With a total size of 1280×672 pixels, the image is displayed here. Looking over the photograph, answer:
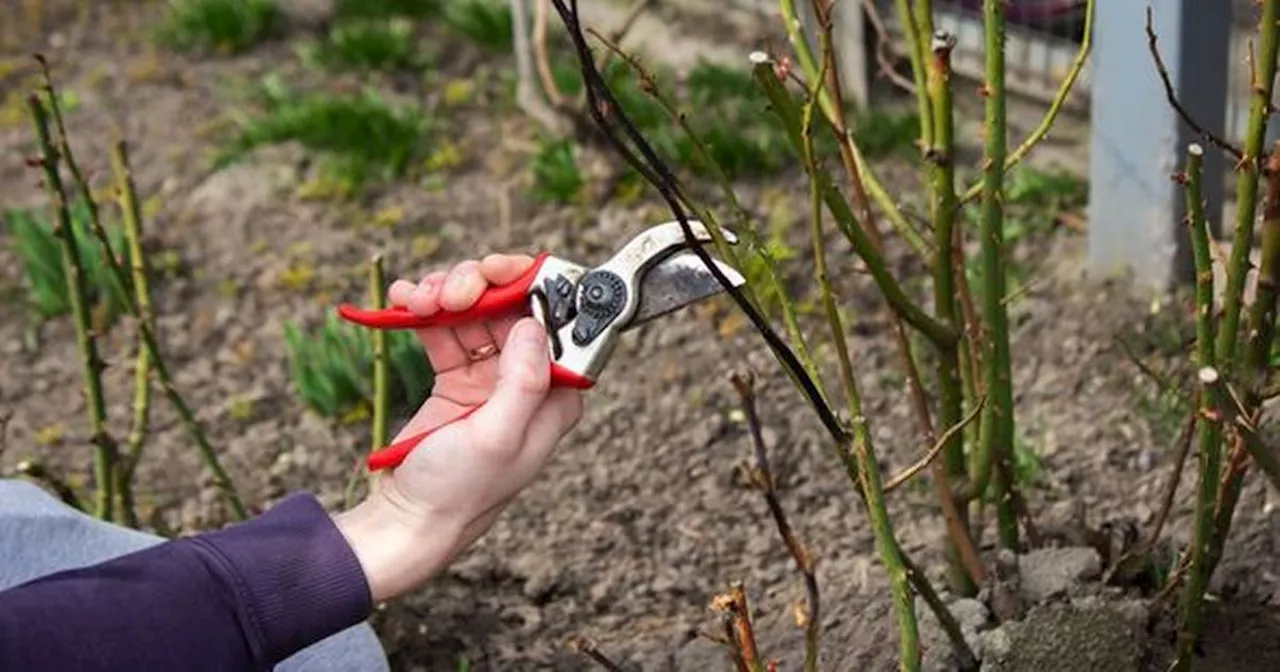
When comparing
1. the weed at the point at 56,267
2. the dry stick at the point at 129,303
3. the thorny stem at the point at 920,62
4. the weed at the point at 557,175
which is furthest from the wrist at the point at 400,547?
the weed at the point at 557,175

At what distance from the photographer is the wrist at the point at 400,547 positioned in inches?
75.1

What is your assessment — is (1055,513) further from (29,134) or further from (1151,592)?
(29,134)

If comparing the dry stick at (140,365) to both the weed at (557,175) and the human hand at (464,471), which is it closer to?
the human hand at (464,471)

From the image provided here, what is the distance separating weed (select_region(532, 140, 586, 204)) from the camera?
4.24m

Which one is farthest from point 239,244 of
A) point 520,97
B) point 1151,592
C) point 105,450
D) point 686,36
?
point 1151,592

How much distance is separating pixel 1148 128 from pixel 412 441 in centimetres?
191

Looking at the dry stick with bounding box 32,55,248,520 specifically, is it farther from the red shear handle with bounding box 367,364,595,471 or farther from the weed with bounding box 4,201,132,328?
the weed with bounding box 4,201,132,328

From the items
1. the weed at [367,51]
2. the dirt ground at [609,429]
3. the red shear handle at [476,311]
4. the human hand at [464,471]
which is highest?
the red shear handle at [476,311]

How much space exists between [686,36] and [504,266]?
301 centimetres

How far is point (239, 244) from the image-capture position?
438 centimetres

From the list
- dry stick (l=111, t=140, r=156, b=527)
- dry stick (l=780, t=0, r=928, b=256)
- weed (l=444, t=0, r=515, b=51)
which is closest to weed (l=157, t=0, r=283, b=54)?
weed (l=444, t=0, r=515, b=51)

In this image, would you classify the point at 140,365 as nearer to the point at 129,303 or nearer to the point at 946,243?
the point at 129,303

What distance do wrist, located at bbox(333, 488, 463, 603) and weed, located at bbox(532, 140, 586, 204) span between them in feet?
7.72

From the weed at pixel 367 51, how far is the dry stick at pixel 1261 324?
303cm
